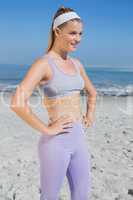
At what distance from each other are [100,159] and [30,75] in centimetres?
332

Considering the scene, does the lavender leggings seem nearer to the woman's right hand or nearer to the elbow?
the woman's right hand

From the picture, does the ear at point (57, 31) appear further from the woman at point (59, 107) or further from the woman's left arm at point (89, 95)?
the woman's left arm at point (89, 95)

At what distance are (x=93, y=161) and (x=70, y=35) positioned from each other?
10.2ft

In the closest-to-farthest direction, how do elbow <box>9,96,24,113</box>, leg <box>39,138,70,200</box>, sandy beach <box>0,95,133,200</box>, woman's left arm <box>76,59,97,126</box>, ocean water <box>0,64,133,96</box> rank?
elbow <box>9,96,24,113</box>, leg <box>39,138,70,200</box>, woman's left arm <box>76,59,97,126</box>, sandy beach <box>0,95,133,200</box>, ocean water <box>0,64,133,96</box>

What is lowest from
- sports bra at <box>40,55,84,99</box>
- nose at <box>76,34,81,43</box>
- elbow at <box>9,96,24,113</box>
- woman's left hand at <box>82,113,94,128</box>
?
woman's left hand at <box>82,113,94,128</box>

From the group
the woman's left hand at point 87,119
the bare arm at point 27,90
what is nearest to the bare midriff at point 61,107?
the bare arm at point 27,90

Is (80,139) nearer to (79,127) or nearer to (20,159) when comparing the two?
(79,127)

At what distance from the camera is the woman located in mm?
2295

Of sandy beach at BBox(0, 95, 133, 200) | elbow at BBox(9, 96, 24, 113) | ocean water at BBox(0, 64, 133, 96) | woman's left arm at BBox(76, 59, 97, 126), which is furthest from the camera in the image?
ocean water at BBox(0, 64, 133, 96)

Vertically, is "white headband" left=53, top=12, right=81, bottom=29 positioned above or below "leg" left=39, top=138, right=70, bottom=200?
above

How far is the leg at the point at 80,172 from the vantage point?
2.46m

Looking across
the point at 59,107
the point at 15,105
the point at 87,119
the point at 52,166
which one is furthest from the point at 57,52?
the point at 52,166

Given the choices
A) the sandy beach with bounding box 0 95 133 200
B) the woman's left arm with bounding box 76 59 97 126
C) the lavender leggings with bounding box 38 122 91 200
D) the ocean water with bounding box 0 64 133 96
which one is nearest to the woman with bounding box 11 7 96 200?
the lavender leggings with bounding box 38 122 91 200

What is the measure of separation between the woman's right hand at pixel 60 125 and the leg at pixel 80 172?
0.50 feet
